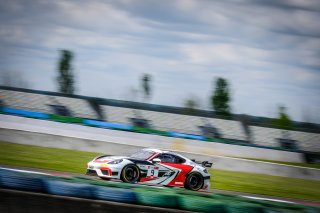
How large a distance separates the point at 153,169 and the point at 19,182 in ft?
18.2

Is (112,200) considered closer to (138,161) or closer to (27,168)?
(138,161)

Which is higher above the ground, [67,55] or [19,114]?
[67,55]

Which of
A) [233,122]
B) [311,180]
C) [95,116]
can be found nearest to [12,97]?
[95,116]

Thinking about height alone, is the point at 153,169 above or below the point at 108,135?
below

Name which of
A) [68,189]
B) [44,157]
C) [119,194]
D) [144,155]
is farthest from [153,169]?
[44,157]

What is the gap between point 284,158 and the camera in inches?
1170

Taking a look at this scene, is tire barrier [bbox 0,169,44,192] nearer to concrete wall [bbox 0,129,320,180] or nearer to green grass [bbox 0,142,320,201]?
green grass [bbox 0,142,320,201]

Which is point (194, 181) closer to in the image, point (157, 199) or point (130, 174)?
point (130, 174)

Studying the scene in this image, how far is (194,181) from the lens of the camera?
1390 centimetres

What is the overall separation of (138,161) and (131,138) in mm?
14355

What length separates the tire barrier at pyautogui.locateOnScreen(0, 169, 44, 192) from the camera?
7.97m

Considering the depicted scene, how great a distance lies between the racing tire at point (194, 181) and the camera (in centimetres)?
1378

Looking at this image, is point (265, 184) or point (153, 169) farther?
point (265, 184)

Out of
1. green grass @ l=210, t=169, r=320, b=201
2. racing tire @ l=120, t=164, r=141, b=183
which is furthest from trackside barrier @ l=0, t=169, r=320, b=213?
green grass @ l=210, t=169, r=320, b=201
